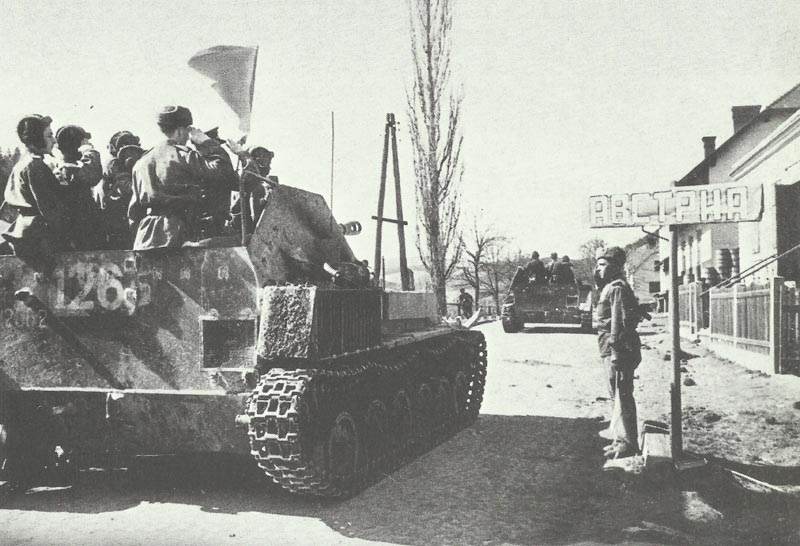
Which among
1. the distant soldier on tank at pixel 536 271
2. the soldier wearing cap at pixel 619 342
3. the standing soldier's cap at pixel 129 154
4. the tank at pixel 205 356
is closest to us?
the tank at pixel 205 356

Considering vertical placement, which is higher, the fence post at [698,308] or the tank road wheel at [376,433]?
the fence post at [698,308]

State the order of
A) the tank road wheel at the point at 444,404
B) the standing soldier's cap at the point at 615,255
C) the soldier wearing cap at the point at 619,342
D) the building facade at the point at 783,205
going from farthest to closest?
the building facade at the point at 783,205, the tank road wheel at the point at 444,404, the standing soldier's cap at the point at 615,255, the soldier wearing cap at the point at 619,342

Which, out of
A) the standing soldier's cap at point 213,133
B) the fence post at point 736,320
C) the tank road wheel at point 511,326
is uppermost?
the standing soldier's cap at point 213,133

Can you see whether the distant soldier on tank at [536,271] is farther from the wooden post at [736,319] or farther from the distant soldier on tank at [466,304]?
the distant soldier on tank at [466,304]

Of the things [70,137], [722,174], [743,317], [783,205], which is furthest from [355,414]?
[722,174]

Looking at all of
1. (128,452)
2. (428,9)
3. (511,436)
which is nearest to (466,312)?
(511,436)

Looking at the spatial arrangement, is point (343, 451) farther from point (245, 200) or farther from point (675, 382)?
point (675, 382)

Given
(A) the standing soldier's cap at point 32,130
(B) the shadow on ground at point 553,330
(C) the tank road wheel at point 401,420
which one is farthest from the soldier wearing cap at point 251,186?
(B) the shadow on ground at point 553,330

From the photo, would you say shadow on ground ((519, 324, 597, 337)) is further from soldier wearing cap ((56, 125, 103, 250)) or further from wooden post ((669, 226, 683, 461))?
soldier wearing cap ((56, 125, 103, 250))

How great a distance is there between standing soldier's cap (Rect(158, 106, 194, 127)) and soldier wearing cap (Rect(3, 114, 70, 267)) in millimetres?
976

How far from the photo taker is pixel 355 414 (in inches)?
244

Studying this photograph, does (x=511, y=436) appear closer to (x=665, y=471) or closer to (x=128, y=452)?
A: (x=665, y=471)

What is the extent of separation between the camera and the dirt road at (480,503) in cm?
506

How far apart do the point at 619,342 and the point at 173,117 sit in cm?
A: 399
